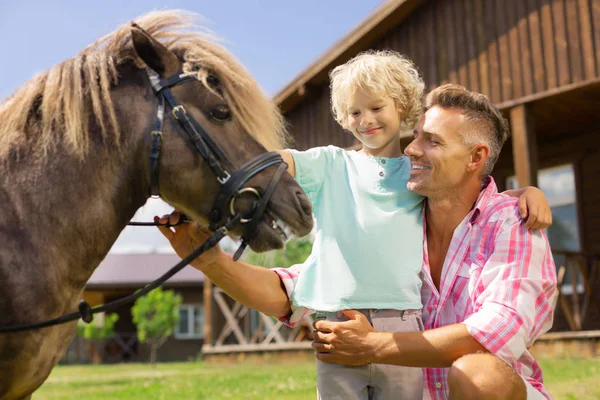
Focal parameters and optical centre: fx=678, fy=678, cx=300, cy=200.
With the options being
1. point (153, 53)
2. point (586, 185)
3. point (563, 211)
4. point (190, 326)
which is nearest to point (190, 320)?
point (190, 326)

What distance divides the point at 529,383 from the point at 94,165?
76.8 inches

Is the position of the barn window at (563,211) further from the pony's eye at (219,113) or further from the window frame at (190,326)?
the window frame at (190,326)

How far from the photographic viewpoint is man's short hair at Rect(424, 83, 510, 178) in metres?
3.04

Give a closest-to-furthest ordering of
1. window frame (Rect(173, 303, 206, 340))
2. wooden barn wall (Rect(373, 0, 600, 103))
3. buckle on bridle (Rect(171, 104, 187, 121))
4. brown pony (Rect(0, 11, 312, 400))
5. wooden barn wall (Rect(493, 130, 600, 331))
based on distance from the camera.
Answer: brown pony (Rect(0, 11, 312, 400)) → buckle on bridle (Rect(171, 104, 187, 121)) → wooden barn wall (Rect(373, 0, 600, 103)) → wooden barn wall (Rect(493, 130, 600, 331)) → window frame (Rect(173, 303, 206, 340))

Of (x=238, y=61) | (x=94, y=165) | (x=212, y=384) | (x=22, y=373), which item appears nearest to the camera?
(x=22, y=373)

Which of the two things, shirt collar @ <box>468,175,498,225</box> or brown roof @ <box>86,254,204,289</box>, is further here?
brown roof @ <box>86,254,204,289</box>

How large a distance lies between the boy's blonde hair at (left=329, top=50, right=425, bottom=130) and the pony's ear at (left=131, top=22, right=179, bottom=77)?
876mm

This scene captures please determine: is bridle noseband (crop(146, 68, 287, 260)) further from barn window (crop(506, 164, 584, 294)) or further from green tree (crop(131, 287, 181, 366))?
green tree (crop(131, 287, 181, 366))

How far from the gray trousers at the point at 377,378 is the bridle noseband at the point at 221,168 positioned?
27.6 inches

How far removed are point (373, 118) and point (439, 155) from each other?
1.13 ft

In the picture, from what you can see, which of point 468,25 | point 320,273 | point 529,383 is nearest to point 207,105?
point 320,273

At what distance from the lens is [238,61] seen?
2.75 meters

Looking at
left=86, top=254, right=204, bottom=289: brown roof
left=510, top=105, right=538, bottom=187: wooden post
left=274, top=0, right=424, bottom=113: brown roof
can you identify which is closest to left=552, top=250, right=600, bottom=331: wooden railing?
left=510, top=105, right=538, bottom=187: wooden post

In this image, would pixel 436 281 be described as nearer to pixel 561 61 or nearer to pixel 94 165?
pixel 94 165
